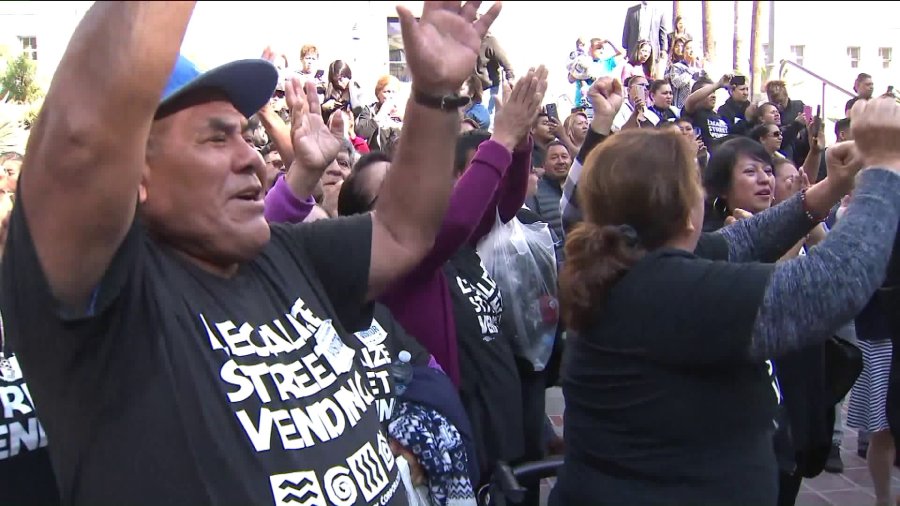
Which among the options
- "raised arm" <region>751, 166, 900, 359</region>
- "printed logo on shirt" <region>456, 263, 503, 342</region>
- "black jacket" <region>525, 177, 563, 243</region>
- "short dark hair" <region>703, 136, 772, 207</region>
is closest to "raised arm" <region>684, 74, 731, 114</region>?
"black jacket" <region>525, 177, 563, 243</region>

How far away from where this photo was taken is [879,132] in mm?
1752

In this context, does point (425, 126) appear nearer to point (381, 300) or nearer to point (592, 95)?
point (381, 300)

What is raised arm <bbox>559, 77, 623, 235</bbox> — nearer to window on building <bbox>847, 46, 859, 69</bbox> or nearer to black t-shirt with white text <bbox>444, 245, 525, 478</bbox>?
black t-shirt with white text <bbox>444, 245, 525, 478</bbox>

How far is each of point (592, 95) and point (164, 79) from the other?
2.71 meters

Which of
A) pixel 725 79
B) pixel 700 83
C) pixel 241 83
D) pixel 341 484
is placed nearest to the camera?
pixel 341 484

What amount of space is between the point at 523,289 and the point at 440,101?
1720mm

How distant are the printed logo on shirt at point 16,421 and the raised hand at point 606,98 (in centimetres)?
248

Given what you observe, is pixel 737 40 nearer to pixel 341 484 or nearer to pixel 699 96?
pixel 699 96

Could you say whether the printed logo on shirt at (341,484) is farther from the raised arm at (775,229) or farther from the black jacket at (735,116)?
the black jacket at (735,116)

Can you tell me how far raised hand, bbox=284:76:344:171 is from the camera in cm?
246

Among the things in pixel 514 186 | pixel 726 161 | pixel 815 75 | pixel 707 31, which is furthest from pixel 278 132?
pixel 707 31

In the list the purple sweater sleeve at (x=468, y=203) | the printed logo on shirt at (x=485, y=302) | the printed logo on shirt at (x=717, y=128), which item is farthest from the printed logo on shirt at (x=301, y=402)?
the printed logo on shirt at (x=717, y=128)

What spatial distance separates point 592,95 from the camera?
358cm

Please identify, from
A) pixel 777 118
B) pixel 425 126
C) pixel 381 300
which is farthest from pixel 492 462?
pixel 777 118
